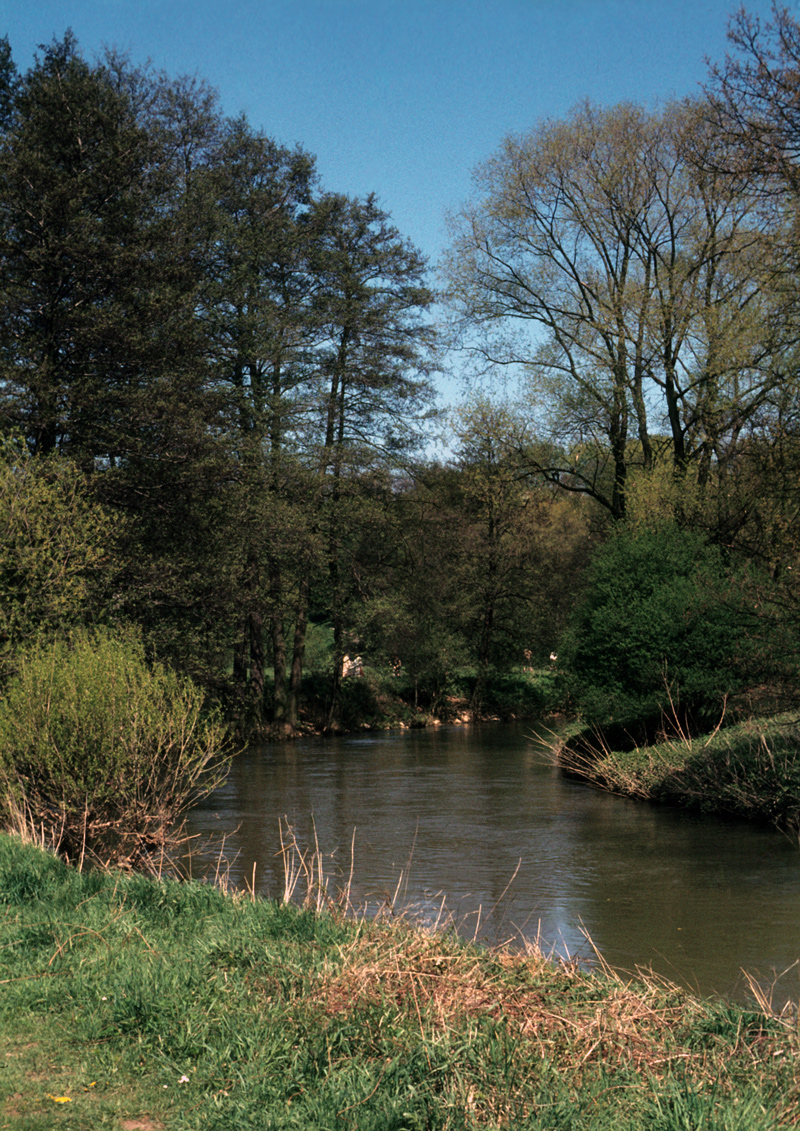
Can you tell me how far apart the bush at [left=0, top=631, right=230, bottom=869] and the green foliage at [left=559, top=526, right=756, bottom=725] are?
11.7m

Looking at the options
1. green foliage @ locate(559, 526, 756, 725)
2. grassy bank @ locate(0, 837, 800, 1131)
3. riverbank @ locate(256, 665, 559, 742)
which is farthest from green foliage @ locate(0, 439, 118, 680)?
riverbank @ locate(256, 665, 559, 742)

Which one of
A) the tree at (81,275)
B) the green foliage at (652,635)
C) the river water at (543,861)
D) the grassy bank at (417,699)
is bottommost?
the river water at (543,861)

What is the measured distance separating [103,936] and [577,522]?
50849 millimetres

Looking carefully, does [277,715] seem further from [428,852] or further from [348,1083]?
[348,1083]

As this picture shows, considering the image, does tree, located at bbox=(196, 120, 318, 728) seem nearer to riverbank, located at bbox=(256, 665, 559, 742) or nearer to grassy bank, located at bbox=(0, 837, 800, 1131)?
riverbank, located at bbox=(256, 665, 559, 742)

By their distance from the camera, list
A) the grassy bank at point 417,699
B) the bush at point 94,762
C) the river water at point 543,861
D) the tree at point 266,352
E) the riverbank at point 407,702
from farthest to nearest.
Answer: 1. the grassy bank at point 417,699
2. the riverbank at point 407,702
3. the tree at point 266,352
4. the bush at point 94,762
5. the river water at point 543,861

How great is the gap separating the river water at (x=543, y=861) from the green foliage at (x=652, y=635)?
244cm

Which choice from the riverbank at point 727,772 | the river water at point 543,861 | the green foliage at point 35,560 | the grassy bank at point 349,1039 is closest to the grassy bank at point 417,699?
the river water at point 543,861

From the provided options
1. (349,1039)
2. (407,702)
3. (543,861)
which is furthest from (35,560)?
(407,702)

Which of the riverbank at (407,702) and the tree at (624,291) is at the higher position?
the tree at (624,291)

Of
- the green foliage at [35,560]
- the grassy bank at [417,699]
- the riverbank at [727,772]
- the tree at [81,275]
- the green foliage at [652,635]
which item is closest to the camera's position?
the green foliage at [35,560]

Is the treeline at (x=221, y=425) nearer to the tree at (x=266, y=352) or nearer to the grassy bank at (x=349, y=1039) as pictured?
the tree at (x=266, y=352)

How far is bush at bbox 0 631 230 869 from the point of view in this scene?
36.8 ft

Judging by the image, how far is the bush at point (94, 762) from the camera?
1120 cm
